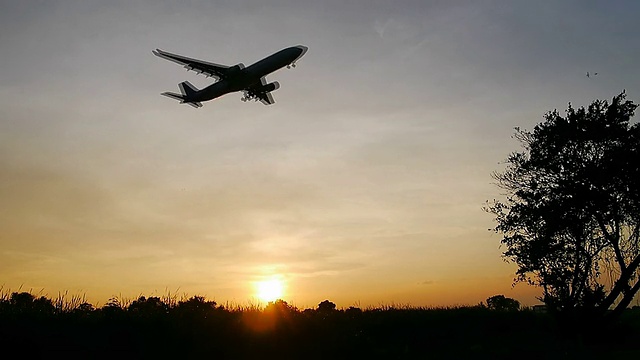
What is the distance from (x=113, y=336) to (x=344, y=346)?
935cm

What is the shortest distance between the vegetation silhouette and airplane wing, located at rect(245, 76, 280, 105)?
27081 mm

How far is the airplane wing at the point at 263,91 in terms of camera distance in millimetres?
54438

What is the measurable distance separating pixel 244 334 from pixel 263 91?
36.1 m

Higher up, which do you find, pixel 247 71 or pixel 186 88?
pixel 186 88

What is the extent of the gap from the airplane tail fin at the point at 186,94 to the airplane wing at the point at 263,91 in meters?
7.64

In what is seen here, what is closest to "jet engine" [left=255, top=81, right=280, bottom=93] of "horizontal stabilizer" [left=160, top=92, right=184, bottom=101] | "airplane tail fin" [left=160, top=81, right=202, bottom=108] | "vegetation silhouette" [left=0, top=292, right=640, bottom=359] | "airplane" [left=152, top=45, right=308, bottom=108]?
"airplane" [left=152, top=45, right=308, bottom=108]

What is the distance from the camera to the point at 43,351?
17234mm

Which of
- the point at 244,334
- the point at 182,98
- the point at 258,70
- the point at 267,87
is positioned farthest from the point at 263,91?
the point at 244,334

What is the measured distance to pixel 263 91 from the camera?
54969mm

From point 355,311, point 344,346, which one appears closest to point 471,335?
point 355,311

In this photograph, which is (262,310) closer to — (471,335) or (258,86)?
(471,335)

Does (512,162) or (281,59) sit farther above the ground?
(281,59)

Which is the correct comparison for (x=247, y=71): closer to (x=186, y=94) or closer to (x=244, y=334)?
(x=186, y=94)

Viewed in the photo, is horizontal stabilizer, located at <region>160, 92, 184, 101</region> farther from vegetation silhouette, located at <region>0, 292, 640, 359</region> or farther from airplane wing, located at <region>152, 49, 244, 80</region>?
vegetation silhouette, located at <region>0, 292, 640, 359</region>
